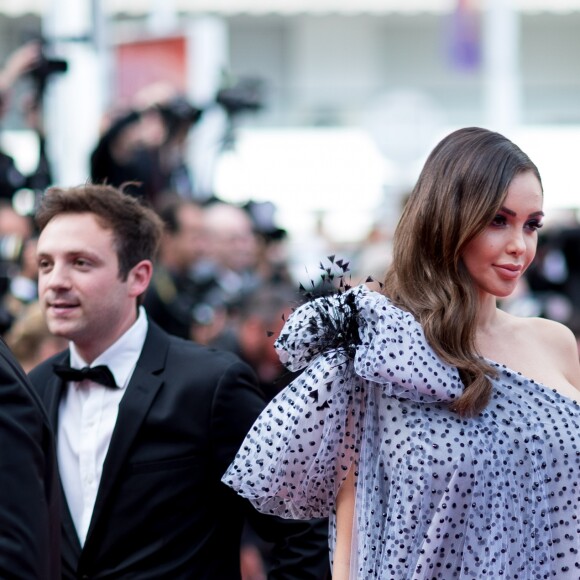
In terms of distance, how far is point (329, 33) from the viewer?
29641mm

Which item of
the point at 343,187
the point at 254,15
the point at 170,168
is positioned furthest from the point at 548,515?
the point at 254,15

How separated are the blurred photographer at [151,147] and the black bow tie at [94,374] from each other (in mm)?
4472

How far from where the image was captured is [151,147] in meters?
10.1

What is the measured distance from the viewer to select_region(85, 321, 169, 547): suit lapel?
4117mm

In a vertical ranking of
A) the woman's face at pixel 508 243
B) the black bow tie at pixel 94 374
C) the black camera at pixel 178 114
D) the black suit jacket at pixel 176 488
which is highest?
the black camera at pixel 178 114

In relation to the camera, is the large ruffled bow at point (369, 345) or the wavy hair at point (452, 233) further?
the wavy hair at point (452, 233)

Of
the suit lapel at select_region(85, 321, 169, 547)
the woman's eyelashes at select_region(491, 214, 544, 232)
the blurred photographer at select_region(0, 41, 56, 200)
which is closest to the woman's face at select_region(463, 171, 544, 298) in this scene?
the woman's eyelashes at select_region(491, 214, 544, 232)

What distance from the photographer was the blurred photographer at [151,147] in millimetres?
9102

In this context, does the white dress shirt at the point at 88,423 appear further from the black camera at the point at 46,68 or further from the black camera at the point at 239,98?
the black camera at the point at 239,98

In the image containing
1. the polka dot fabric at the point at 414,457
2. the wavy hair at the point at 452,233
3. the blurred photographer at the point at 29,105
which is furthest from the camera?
the blurred photographer at the point at 29,105

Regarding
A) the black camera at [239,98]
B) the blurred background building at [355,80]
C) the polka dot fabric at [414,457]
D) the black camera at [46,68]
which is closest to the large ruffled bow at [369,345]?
the polka dot fabric at [414,457]

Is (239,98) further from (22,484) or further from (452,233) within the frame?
(22,484)

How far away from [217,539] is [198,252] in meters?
5.03

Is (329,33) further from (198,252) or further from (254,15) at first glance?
(198,252)
